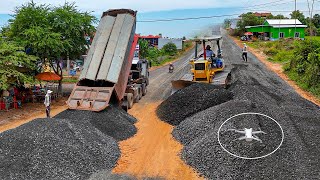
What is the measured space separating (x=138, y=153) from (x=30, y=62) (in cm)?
964

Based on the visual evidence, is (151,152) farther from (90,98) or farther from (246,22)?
(246,22)

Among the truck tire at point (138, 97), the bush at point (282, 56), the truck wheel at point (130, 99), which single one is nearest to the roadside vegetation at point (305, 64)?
the bush at point (282, 56)

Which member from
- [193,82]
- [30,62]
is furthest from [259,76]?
[30,62]

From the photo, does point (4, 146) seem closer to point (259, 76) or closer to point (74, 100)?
point (74, 100)

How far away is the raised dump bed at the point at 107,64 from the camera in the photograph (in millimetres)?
15648

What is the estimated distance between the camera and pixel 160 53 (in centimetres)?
4584

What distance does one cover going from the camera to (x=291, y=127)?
40.7 ft

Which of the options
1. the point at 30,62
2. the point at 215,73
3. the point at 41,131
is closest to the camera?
the point at 41,131

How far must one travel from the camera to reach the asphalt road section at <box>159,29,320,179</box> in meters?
9.50

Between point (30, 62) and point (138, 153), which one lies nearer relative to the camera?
point (138, 153)

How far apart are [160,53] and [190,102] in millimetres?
29668

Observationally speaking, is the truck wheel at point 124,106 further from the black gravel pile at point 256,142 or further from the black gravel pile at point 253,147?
the black gravel pile at point 253,147

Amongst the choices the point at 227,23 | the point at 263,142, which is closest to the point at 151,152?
the point at 263,142

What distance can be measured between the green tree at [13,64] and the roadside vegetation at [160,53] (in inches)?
785
